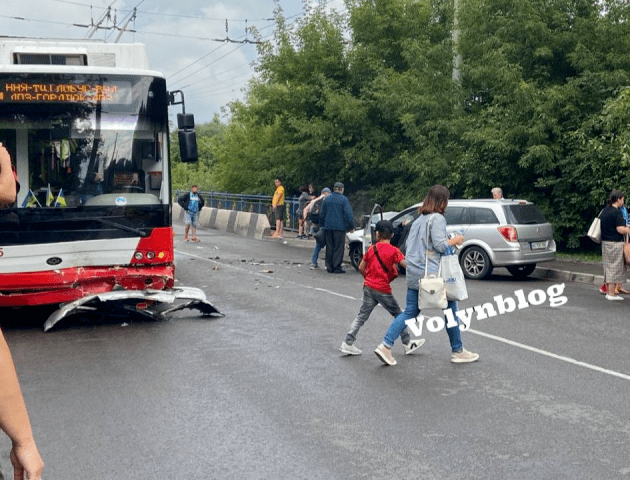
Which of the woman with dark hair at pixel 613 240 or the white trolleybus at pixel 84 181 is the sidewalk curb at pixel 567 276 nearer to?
the woman with dark hair at pixel 613 240

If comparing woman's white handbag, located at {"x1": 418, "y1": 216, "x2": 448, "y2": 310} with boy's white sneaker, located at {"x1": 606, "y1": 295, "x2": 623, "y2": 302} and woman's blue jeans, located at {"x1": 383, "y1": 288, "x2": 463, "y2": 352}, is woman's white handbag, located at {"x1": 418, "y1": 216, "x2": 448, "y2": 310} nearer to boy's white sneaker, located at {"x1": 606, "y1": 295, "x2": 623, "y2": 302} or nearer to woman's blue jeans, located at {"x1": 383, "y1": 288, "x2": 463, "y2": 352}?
woman's blue jeans, located at {"x1": 383, "y1": 288, "x2": 463, "y2": 352}

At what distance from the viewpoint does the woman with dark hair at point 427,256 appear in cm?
905

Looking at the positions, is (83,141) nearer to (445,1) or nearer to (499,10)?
(499,10)

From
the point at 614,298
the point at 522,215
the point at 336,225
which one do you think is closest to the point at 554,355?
the point at 614,298

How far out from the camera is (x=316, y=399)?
7543 mm

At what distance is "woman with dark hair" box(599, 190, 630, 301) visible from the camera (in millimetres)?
14680

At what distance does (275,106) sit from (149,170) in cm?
2148

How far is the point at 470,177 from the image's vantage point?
23.9m

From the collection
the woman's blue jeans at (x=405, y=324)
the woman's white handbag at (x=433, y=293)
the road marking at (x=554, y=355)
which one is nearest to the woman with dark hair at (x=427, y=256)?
the woman's blue jeans at (x=405, y=324)

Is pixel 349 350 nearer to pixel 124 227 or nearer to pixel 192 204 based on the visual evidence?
pixel 124 227

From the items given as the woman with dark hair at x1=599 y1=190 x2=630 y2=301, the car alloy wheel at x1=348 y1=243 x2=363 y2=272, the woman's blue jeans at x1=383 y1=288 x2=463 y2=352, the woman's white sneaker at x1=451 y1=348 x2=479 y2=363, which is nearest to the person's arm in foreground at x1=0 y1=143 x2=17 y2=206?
→ the woman's blue jeans at x1=383 y1=288 x2=463 y2=352

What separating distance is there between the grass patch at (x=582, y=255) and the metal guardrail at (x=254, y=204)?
1208cm

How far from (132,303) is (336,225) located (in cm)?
779

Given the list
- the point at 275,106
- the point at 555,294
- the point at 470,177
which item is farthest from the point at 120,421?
the point at 275,106
